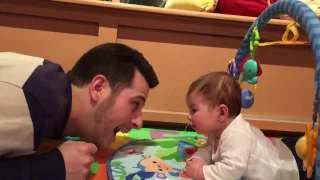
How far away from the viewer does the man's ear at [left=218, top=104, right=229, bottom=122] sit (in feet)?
2.96

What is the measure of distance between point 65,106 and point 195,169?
341 millimetres

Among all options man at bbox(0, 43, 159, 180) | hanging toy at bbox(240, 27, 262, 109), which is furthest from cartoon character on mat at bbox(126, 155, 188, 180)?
hanging toy at bbox(240, 27, 262, 109)

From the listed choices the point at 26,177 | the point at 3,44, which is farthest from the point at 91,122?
the point at 3,44

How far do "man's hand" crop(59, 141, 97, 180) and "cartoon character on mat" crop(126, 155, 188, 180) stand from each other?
11 centimetres

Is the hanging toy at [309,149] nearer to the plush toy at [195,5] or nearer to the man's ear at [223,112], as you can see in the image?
the man's ear at [223,112]

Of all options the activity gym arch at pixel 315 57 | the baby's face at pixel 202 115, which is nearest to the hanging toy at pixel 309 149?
the activity gym arch at pixel 315 57

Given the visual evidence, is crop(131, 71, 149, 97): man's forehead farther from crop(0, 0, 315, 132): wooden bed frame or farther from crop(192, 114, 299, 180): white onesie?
crop(0, 0, 315, 132): wooden bed frame

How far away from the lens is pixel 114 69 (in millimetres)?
902

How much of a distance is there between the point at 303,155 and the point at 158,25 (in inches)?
34.7

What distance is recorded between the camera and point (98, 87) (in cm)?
89

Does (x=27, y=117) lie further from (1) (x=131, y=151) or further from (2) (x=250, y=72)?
(2) (x=250, y=72)

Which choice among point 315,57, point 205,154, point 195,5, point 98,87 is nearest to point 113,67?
point 98,87

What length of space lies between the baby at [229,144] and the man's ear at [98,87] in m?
0.22

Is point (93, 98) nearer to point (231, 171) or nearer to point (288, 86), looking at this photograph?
point (231, 171)
